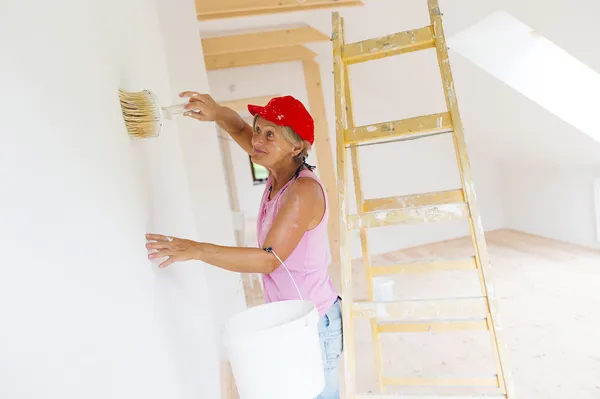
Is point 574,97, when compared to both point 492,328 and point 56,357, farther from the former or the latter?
point 56,357

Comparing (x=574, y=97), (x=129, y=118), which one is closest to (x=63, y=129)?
(x=129, y=118)

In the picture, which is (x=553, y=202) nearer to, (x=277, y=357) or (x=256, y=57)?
(x=256, y=57)

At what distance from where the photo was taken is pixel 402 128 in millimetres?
1657

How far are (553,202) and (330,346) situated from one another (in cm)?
454

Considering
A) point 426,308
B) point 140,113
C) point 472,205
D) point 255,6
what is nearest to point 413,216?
point 472,205

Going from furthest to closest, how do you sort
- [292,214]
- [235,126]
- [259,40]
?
[259,40], [235,126], [292,214]

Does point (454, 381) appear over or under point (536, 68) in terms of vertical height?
under

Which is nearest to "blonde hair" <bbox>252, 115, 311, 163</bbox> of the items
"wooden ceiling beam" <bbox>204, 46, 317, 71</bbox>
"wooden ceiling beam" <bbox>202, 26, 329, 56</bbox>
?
"wooden ceiling beam" <bbox>202, 26, 329, 56</bbox>

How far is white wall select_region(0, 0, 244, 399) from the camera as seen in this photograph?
2.23 ft

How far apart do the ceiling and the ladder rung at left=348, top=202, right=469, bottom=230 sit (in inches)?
56.7

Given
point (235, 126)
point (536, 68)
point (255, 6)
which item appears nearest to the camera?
point (235, 126)

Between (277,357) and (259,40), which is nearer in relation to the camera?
(277,357)

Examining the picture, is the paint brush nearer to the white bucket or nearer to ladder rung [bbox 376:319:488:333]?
the white bucket

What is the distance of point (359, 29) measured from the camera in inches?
157
